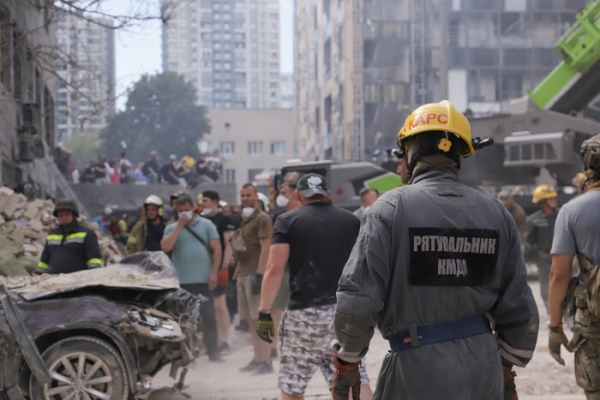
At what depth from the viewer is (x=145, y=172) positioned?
2898 centimetres

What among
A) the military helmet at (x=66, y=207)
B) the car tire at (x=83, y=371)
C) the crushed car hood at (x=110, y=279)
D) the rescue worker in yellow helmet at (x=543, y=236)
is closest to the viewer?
the car tire at (x=83, y=371)

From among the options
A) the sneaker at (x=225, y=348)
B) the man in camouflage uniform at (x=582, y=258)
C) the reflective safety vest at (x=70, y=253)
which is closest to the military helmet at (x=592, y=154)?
the man in camouflage uniform at (x=582, y=258)

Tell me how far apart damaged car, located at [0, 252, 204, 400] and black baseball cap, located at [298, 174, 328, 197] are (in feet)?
5.40

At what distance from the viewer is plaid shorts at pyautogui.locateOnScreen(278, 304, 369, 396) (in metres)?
5.47

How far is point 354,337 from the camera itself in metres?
3.19

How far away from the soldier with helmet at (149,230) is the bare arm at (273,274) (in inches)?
171

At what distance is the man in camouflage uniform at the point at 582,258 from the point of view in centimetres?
471

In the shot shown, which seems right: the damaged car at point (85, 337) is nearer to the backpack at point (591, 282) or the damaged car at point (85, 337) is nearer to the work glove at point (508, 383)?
the backpack at point (591, 282)

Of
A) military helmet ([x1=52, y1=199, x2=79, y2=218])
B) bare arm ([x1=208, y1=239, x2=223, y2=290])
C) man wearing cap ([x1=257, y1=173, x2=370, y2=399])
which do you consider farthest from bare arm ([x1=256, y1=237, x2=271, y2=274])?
man wearing cap ([x1=257, y1=173, x2=370, y2=399])

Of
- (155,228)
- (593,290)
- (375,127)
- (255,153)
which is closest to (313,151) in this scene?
(375,127)

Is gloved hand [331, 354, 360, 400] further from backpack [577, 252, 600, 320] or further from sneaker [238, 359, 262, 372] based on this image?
sneaker [238, 359, 262, 372]

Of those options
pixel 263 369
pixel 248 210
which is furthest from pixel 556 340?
pixel 248 210

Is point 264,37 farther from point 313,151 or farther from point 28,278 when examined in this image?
point 28,278

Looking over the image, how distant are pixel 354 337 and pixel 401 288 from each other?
0.25 metres
